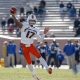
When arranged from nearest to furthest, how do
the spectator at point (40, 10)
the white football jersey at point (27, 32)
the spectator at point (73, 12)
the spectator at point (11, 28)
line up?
the white football jersey at point (27, 32), the spectator at point (11, 28), the spectator at point (73, 12), the spectator at point (40, 10)

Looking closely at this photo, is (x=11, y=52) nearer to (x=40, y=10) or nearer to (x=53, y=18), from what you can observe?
(x=40, y=10)

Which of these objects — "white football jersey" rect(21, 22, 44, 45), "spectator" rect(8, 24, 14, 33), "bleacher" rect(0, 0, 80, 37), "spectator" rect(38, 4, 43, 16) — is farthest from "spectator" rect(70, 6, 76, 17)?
"white football jersey" rect(21, 22, 44, 45)

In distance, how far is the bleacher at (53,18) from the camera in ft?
105

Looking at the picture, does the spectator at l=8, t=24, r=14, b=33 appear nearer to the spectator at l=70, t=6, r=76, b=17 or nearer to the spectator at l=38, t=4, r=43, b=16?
the spectator at l=38, t=4, r=43, b=16

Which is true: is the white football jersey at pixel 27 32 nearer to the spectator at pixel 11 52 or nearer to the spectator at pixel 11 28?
the spectator at pixel 11 52

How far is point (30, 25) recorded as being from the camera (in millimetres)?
14023

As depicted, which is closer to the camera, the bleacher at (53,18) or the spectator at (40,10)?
the bleacher at (53,18)

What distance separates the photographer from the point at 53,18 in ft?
112

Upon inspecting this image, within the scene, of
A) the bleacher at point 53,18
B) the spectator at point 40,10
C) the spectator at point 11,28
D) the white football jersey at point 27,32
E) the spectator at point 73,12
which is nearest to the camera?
the white football jersey at point 27,32

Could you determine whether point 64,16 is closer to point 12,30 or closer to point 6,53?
point 12,30

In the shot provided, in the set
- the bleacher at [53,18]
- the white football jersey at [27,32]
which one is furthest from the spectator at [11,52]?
the white football jersey at [27,32]

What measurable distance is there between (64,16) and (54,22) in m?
0.86

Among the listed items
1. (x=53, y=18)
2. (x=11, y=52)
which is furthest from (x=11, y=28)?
(x=11, y=52)

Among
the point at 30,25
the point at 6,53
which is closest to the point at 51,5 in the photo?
the point at 6,53
